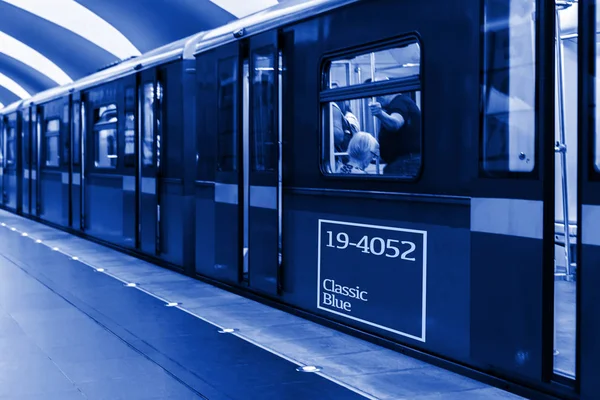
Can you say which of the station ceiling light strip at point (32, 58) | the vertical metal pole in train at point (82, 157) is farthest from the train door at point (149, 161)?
the station ceiling light strip at point (32, 58)

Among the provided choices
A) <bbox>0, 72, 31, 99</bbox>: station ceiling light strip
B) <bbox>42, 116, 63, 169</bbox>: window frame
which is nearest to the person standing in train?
<bbox>42, 116, 63, 169</bbox>: window frame

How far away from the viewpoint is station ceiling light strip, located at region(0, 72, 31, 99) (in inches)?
1237

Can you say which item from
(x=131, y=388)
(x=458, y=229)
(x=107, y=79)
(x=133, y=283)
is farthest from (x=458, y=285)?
(x=107, y=79)

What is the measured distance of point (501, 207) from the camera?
4.70m

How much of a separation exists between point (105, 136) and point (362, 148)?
7915 mm

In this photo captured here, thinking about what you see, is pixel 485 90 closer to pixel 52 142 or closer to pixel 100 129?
pixel 100 129

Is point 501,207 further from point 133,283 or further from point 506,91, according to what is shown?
point 133,283

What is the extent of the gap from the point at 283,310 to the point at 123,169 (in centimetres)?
543

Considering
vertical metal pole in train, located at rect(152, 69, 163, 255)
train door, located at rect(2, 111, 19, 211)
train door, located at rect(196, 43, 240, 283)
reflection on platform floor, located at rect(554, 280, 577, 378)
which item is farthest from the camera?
train door, located at rect(2, 111, 19, 211)

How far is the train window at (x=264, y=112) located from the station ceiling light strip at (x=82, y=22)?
42.0 feet

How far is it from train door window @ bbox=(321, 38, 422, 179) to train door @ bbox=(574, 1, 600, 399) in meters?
1.42

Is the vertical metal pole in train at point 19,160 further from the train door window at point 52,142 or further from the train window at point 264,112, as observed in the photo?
the train window at point 264,112

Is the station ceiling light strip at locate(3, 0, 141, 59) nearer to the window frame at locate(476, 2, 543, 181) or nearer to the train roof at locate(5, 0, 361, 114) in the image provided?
the train roof at locate(5, 0, 361, 114)

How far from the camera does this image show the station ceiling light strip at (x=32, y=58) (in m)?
25.2
